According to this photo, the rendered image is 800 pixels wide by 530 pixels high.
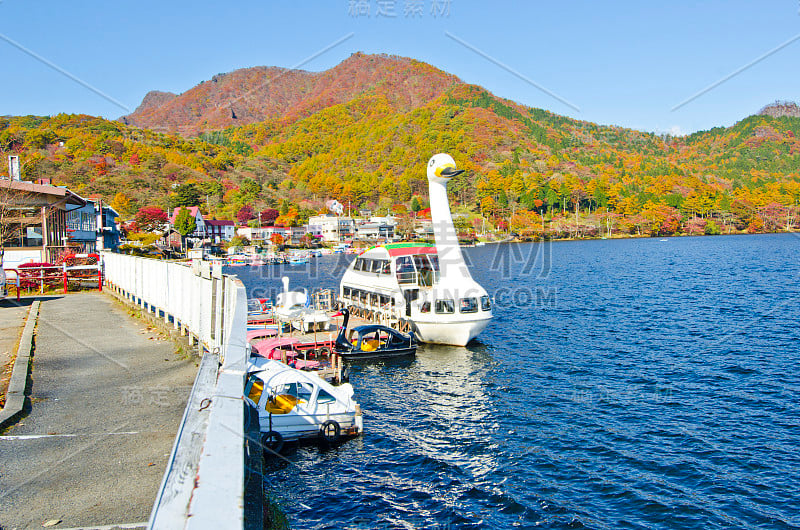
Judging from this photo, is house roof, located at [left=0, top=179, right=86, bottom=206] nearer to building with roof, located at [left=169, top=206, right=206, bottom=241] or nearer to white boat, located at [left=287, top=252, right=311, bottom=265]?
white boat, located at [left=287, top=252, right=311, bottom=265]

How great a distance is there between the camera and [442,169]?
106 ft

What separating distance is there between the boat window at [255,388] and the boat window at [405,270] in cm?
1857

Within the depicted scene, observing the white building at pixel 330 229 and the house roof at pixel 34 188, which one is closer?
the house roof at pixel 34 188

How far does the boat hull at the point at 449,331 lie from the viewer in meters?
31.4

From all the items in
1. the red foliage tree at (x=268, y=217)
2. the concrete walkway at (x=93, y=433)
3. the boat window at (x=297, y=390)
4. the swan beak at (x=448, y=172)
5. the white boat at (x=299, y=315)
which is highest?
the red foliage tree at (x=268, y=217)

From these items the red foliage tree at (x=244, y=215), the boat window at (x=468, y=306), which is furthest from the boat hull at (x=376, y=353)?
the red foliage tree at (x=244, y=215)

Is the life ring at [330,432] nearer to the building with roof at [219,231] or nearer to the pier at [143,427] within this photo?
the pier at [143,427]

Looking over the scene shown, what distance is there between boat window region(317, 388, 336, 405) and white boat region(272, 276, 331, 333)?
12585mm

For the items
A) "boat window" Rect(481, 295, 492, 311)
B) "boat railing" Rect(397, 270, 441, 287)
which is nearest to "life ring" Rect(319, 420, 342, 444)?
"boat window" Rect(481, 295, 492, 311)

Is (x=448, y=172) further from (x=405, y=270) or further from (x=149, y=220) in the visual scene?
(x=149, y=220)

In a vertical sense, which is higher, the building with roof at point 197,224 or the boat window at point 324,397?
the building with roof at point 197,224

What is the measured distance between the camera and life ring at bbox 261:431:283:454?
16656mm

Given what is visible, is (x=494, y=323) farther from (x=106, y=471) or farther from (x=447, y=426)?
(x=106, y=471)

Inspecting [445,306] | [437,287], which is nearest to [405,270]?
[437,287]
